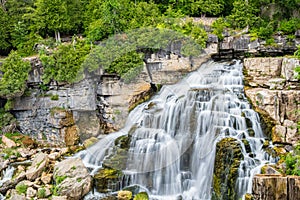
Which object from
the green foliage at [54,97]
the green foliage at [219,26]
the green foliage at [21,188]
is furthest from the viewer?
the green foliage at [219,26]

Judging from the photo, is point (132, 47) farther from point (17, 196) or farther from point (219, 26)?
point (17, 196)

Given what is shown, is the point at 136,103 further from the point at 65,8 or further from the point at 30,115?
the point at 65,8

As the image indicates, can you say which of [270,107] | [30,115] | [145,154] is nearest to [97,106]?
[30,115]

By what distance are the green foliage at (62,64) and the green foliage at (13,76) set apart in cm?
106

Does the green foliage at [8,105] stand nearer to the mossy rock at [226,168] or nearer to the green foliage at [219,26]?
the mossy rock at [226,168]

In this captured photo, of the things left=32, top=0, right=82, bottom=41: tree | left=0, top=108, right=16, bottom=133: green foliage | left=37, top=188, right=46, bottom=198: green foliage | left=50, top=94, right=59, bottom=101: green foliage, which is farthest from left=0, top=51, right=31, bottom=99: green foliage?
left=37, top=188, right=46, bottom=198: green foliage

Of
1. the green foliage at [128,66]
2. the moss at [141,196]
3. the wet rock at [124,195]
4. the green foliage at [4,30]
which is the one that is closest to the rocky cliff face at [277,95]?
the green foliage at [128,66]

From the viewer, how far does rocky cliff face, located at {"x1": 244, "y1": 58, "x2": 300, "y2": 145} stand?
14977mm

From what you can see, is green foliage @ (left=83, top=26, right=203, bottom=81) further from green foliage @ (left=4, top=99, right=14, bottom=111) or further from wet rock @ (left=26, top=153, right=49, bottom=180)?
wet rock @ (left=26, top=153, right=49, bottom=180)

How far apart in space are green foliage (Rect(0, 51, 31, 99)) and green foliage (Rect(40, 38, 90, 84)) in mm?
1064

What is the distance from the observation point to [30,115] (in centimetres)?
1980

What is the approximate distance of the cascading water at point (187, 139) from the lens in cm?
1425

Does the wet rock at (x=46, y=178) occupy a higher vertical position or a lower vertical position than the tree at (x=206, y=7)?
lower

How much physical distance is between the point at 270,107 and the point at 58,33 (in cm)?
1514
